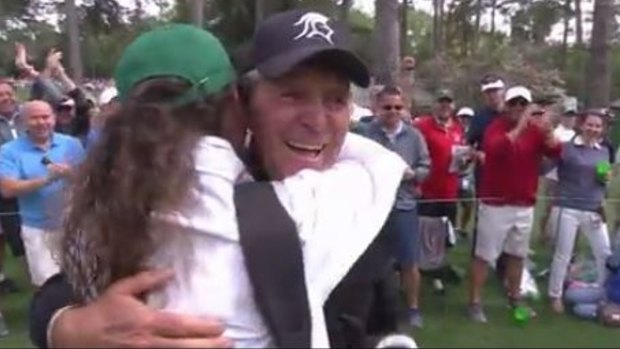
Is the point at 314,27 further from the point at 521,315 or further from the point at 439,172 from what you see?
the point at 439,172

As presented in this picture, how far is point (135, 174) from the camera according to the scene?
1.13m

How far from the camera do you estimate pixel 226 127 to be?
127 cm

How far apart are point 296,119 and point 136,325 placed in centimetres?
33

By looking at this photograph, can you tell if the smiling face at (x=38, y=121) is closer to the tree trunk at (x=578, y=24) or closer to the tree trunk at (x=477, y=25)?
the tree trunk at (x=578, y=24)

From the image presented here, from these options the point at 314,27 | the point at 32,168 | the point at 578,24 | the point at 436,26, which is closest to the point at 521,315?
the point at 32,168

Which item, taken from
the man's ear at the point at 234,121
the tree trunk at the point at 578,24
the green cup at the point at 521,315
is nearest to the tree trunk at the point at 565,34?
the tree trunk at the point at 578,24

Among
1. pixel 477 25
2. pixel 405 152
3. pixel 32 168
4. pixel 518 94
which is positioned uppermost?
pixel 518 94

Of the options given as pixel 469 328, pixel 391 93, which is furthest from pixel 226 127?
pixel 391 93

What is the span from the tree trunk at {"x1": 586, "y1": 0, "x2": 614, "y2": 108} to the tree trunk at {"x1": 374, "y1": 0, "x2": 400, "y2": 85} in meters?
3.99

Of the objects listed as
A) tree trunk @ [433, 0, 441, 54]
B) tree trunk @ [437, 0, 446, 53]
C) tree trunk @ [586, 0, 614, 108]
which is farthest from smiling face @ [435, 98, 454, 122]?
tree trunk @ [437, 0, 446, 53]

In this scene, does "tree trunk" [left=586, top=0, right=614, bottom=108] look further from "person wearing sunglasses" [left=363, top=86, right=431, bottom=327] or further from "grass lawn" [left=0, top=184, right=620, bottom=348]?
"person wearing sunglasses" [left=363, top=86, right=431, bottom=327]

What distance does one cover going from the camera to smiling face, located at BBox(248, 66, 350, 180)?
4.23 feet

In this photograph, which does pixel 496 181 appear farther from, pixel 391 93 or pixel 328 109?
pixel 328 109

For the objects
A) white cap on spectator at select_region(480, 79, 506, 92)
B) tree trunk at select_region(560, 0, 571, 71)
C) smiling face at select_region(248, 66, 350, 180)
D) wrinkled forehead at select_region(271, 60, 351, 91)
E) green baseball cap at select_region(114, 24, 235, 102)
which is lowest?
tree trunk at select_region(560, 0, 571, 71)
